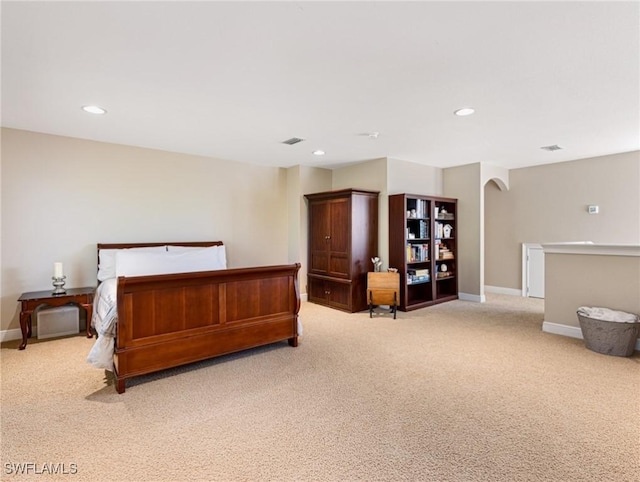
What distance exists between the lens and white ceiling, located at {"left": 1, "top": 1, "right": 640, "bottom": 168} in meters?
1.83

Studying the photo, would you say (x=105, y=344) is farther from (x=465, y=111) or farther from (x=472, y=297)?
(x=472, y=297)

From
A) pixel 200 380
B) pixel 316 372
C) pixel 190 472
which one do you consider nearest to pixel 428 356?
pixel 316 372

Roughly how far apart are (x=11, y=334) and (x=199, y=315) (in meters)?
2.65

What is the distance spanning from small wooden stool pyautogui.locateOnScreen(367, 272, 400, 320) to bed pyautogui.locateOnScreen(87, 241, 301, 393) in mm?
1650

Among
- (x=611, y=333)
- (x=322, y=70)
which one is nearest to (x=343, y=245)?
(x=322, y=70)

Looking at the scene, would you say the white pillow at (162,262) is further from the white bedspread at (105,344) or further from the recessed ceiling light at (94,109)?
the recessed ceiling light at (94,109)

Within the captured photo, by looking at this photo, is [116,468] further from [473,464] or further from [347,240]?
[347,240]

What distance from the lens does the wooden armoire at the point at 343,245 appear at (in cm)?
509

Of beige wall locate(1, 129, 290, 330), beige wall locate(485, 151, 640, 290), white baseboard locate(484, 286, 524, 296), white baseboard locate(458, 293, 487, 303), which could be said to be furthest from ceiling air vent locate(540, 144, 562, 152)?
beige wall locate(1, 129, 290, 330)

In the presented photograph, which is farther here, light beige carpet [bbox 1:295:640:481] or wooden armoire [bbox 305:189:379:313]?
wooden armoire [bbox 305:189:379:313]

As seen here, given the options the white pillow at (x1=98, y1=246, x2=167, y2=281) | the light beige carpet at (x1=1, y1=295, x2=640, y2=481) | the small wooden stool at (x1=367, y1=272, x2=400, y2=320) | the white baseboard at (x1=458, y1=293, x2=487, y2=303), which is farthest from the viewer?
the white baseboard at (x1=458, y1=293, x2=487, y2=303)

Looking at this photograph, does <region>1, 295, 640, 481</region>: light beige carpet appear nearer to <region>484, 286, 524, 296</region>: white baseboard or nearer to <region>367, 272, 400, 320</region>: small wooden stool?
<region>367, 272, 400, 320</region>: small wooden stool

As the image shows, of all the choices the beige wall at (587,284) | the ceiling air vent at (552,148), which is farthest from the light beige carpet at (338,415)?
the ceiling air vent at (552,148)

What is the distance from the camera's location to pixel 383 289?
15.9 feet
